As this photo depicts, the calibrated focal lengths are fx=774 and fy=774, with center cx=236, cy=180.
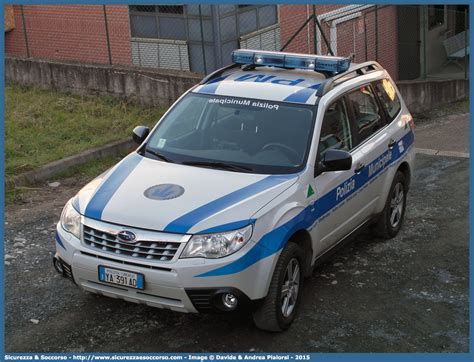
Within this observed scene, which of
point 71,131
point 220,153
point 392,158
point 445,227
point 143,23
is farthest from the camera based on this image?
point 143,23

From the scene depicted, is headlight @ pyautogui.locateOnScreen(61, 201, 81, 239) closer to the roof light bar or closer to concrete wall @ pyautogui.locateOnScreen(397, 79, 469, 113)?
the roof light bar

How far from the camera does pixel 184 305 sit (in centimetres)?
546

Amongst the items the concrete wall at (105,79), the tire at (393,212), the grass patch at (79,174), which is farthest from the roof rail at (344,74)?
the concrete wall at (105,79)

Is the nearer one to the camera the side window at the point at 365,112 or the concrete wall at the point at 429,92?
the side window at the point at 365,112

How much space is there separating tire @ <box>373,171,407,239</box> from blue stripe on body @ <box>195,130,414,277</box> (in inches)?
18.4

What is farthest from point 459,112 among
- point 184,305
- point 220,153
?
point 184,305

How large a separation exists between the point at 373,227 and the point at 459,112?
25.7ft

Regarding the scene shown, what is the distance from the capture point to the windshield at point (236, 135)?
636cm

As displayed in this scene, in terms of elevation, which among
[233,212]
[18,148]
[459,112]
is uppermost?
[233,212]

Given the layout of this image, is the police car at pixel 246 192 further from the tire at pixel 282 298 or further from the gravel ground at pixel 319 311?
the gravel ground at pixel 319 311

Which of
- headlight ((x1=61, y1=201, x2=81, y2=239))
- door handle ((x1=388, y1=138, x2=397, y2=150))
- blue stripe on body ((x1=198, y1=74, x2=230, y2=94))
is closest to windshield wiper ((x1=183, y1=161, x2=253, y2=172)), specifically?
blue stripe on body ((x1=198, y1=74, x2=230, y2=94))

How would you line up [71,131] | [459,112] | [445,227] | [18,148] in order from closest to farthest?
[445,227] → [18,148] → [71,131] → [459,112]

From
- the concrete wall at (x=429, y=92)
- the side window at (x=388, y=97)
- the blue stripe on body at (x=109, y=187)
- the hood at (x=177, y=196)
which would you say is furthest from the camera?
the concrete wall at (x=429, y=92)

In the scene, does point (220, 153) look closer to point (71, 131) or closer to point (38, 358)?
point (38, 358)
